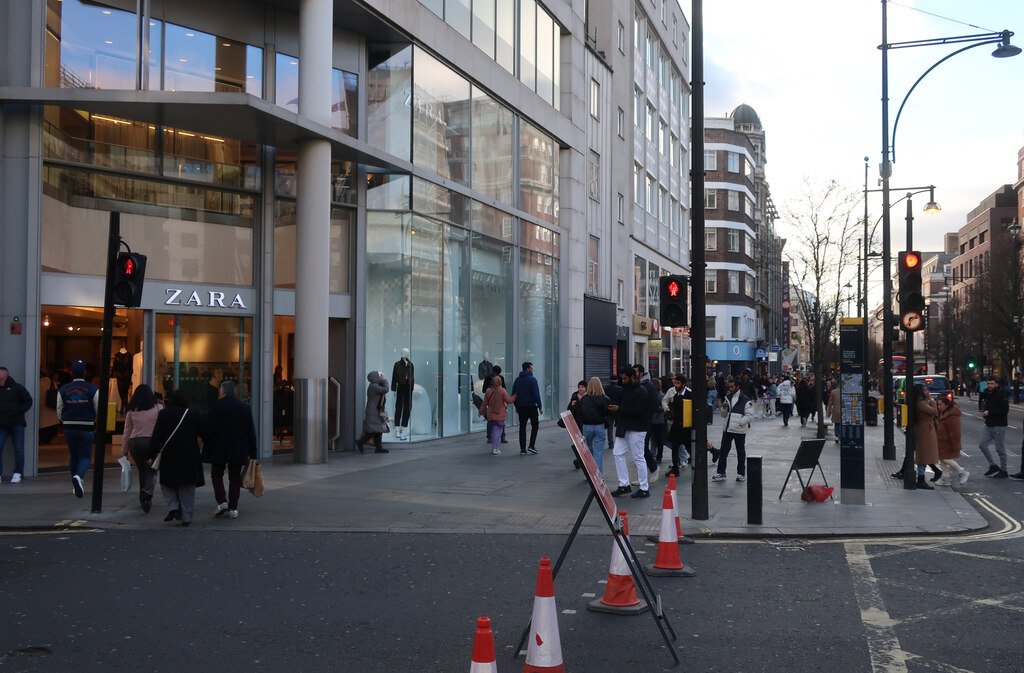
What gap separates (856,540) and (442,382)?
12271 millimetres

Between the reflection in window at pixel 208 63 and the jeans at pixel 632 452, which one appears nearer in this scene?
the jeans at pixel 632 452

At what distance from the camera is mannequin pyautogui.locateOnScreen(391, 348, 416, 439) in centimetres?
1891

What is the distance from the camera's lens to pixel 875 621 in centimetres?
651

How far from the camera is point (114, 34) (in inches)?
593

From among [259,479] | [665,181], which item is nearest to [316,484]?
[259,479]

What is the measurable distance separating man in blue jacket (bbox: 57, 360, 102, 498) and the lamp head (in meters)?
16.6

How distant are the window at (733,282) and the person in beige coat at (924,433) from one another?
55.5m

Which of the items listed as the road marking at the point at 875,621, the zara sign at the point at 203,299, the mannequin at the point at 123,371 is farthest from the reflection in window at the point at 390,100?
the road marking at the point at 875,621

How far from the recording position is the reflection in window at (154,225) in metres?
14.4

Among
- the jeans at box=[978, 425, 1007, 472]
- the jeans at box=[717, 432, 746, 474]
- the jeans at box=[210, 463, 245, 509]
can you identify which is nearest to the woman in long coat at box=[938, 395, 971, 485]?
the jeans at box=[978, 425, 1007, 472]

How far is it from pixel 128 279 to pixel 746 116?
9128cm

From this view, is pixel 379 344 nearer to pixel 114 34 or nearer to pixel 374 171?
pixel 374 171

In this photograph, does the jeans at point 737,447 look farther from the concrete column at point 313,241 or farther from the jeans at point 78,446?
the jeans at point 78,446

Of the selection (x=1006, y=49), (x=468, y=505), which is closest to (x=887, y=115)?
(x=1006, y=49)
